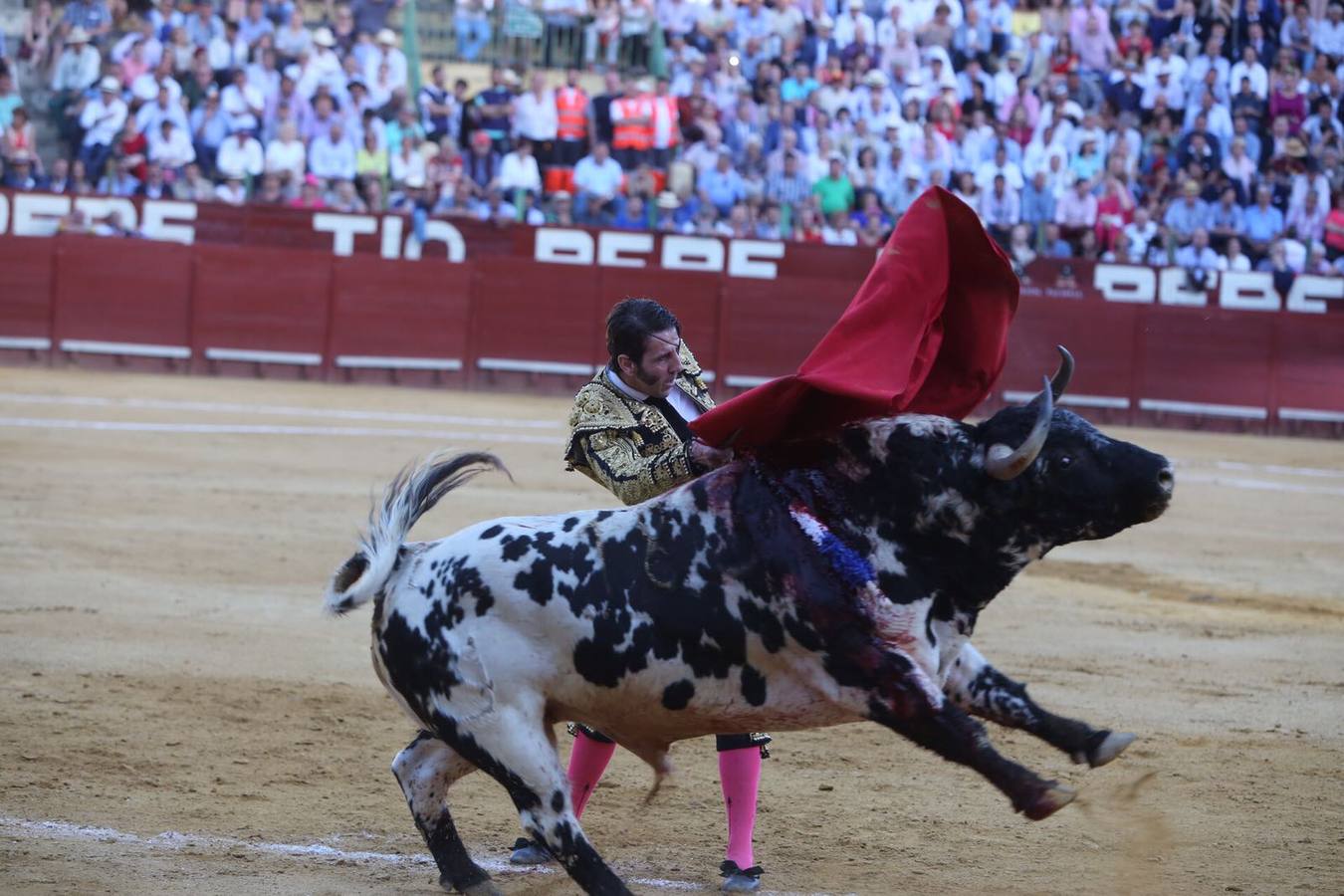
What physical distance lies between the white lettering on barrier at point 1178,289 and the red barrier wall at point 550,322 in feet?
0.08

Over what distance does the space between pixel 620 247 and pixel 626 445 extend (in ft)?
43.5

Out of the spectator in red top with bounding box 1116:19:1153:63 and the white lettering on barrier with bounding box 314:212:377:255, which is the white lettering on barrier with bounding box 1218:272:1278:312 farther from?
the white lettering on barrier with bounding box 314:212:377:255

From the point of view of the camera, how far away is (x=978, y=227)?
3.78m

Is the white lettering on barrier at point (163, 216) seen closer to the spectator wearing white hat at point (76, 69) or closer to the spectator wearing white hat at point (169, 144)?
the spectator wearing white hat at point (169, 144)

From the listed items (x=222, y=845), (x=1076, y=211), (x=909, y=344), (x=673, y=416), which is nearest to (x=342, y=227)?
(x=1076, y=211)

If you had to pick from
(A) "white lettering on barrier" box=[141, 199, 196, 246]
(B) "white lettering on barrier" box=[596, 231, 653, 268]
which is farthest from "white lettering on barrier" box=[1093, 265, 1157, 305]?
(A) "white lettering on barrier" box=[141, 199, 196, 246]

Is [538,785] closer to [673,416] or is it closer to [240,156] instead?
[673,416]

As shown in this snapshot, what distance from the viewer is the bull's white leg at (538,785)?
3658 mm

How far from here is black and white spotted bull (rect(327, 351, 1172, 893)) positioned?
3.51 metres

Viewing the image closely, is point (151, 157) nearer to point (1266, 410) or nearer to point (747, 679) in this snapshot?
point (1266, 410)

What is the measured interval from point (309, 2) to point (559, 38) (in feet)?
9.32

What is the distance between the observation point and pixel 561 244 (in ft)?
55.8

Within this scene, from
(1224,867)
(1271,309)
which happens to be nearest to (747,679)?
(1224,867)

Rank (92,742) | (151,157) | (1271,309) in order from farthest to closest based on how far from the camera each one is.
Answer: (1271,309) < (151,157) < (92,742)
